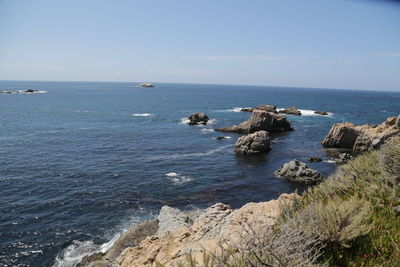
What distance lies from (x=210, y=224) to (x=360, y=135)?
43.9 m

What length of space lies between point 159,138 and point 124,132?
9.23m

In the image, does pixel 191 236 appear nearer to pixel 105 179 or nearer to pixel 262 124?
A: pixel 105 179

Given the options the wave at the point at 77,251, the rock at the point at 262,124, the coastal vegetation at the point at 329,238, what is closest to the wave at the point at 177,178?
the wave at the point at 77,251

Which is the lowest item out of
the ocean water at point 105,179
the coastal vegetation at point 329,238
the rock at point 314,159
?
the ocean water at point 105,179

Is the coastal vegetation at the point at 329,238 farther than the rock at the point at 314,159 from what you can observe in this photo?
No

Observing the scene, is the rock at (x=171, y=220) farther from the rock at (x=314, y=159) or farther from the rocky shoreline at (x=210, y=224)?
the rock at (x=314, y=159)

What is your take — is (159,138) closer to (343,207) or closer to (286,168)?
(286,168)

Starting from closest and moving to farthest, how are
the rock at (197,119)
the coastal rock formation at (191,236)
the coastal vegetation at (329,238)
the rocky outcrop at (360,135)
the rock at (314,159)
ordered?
the coastal vegetation at (329,238)
the coastal rock formation at (191,236)
the rock at (314,159)
the rocky outcrop at (360,135)
the rock at (197,119)

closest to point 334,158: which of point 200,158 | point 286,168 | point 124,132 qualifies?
point 286,168

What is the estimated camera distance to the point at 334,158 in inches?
1586

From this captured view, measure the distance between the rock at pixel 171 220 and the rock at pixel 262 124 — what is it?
40893mm

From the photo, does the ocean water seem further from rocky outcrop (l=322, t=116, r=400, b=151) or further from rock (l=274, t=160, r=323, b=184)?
rocky outcrop (l=322, t=116, r=400, b=151)

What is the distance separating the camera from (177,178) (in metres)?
31.0

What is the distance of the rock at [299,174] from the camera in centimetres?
3003
